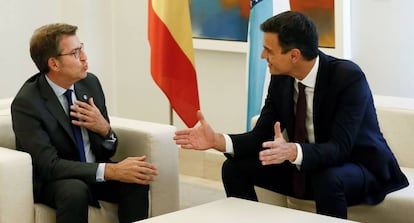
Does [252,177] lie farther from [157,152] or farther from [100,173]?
[100,173]

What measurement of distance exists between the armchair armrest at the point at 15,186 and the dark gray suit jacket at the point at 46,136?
0.11m

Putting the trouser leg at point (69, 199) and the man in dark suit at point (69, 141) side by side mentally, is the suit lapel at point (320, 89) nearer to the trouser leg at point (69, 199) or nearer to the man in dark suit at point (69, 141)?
the man in dark suit at point (69, 141)

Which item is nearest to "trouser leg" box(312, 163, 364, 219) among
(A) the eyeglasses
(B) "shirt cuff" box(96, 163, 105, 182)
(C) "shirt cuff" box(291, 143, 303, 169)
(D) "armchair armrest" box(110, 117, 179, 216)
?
(C) "shirt cuff" box(291, 143, 303, 169)

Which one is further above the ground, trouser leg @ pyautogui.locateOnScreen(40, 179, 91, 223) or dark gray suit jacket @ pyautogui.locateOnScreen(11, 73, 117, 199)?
dark gray suit jacket @ pyautogui.locateOnScreen(11, 73, 117, 199)

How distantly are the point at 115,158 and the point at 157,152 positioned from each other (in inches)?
11.4

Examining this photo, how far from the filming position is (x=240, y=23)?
4922 millimetres

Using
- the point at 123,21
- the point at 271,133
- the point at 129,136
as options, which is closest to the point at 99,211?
the point at 129,136

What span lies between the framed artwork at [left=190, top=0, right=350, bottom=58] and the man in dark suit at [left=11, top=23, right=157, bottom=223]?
160 centimetres

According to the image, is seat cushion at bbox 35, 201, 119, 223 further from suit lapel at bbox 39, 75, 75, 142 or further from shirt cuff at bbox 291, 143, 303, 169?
shirt cuff at bbox 291, 143, 303, 169

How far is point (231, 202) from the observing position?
120 inches

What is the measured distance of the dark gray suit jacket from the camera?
322 cm

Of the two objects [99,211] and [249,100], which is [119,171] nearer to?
[99,211]

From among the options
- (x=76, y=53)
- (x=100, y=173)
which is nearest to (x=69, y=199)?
(x=100, y=173)

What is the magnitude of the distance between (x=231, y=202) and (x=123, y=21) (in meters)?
2.74
